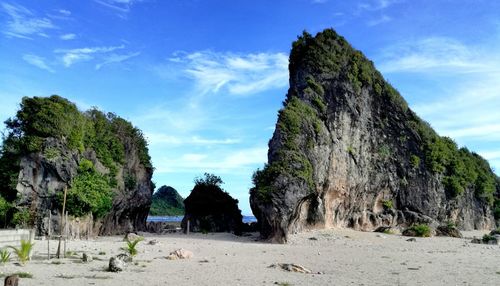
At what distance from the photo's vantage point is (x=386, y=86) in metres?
45.4

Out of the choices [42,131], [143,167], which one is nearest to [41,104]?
[42,131]

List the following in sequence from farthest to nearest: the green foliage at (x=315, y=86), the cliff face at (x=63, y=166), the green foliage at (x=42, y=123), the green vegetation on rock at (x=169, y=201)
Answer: the green vegetation on rock at (x=169, y=201) < the green foliage at (x=315, y=86) < the green foliage at (x=42, y=123) < the cliff face at (x=63, y=166)

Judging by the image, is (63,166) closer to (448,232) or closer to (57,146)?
(57,146)

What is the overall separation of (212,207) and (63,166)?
16.6m

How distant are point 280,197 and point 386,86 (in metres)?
22.2

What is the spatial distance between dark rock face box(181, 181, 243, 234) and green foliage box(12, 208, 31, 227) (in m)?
16.1

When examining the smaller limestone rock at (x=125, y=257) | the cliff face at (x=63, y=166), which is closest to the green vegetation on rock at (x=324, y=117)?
the cliff face at (x=63, y=166)

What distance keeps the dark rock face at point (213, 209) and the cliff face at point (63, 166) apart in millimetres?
7868

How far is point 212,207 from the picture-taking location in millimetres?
42719

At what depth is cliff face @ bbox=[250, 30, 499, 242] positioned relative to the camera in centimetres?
3145

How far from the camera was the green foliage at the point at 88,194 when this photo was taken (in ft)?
95.2

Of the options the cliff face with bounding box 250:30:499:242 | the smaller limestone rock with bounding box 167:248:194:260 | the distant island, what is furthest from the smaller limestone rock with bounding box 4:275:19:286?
the distant island

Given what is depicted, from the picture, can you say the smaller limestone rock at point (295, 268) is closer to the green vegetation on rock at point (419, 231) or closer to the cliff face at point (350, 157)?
the cliff face at point (350, 157)

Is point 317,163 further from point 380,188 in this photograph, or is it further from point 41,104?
point 41,104
